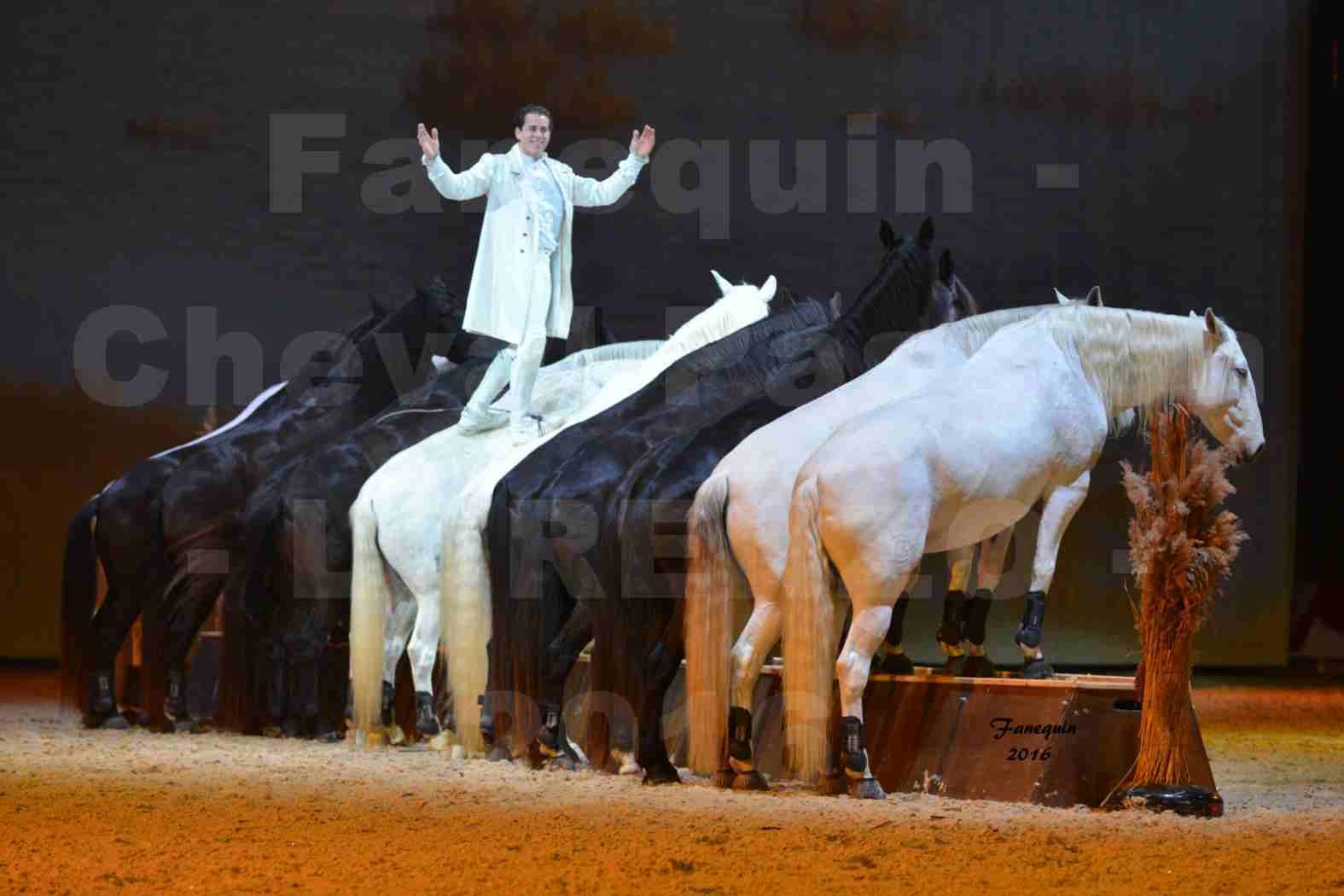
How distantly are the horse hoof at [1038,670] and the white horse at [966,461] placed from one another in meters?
0.18

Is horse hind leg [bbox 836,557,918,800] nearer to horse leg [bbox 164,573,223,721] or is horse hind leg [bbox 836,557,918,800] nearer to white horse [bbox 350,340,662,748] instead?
white horse [bbox 350,340,662,748]

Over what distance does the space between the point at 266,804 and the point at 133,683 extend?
3500mm

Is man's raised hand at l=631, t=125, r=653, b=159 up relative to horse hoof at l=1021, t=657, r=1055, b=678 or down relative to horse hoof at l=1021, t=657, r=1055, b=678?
up

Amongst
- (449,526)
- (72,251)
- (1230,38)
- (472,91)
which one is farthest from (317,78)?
(1230,38)

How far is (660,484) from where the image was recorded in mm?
6508

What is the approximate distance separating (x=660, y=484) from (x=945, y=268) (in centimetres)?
151

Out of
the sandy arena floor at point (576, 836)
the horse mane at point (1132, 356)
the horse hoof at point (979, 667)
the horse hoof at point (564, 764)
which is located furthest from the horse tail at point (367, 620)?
the horse mane at point (1132, 356)

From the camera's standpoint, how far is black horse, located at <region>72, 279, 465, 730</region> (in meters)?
8.41

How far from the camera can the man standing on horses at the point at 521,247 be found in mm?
7789

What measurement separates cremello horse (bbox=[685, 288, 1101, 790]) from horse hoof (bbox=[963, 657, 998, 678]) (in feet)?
0.12

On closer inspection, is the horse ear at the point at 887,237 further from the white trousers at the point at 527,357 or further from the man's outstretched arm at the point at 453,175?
the man's outstretched arm at the point at 453,175

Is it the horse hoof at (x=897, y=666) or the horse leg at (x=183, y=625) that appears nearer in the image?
the horse hoof at (x=897, y=666)

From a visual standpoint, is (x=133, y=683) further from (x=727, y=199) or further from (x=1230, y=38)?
(x=1230, y=38)

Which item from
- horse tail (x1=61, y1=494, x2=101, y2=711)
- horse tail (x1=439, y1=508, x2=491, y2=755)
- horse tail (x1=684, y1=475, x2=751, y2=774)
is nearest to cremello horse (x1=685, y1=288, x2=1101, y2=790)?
horse tail (x1=684, y1=475, x2=751, y2=774)
